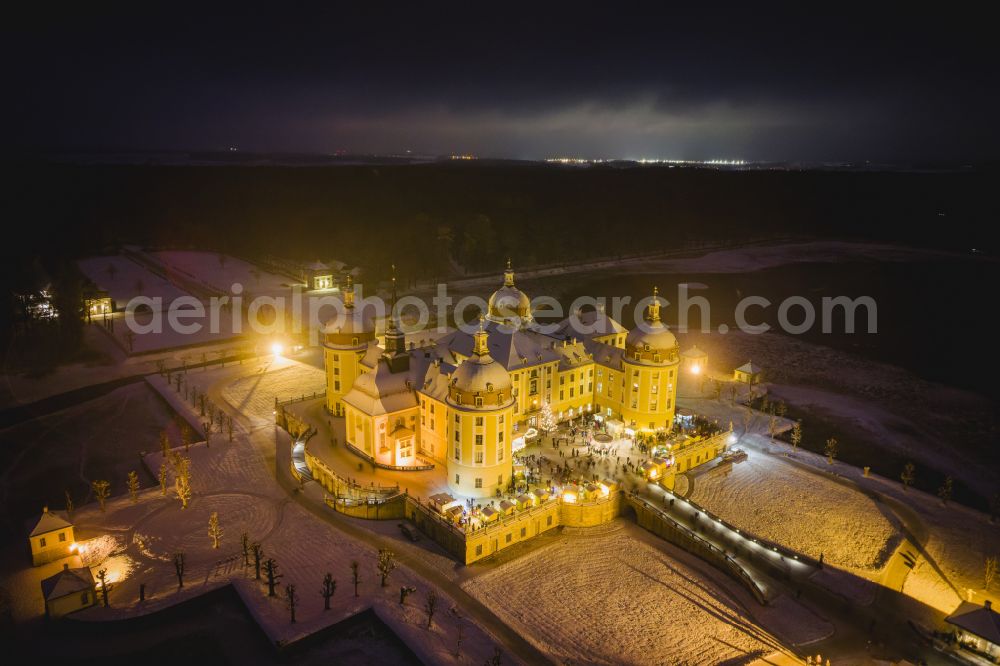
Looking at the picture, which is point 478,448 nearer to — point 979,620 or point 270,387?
point 979,620

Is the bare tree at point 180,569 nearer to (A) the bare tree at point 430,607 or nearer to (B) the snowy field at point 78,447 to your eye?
(A) the bare tree at point 430,607

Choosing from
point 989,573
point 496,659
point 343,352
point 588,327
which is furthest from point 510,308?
point 989,573

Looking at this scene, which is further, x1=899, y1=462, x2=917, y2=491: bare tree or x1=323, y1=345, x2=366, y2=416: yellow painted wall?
x1=323, y1=345, x2=366, y2=416: yellow painted wall

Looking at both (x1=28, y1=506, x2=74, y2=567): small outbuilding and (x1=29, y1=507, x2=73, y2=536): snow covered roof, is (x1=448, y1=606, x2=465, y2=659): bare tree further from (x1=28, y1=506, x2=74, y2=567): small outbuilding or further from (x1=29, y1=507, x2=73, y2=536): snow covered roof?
(x1=29, y1=507, x2=73, y2=536): snow covered roof

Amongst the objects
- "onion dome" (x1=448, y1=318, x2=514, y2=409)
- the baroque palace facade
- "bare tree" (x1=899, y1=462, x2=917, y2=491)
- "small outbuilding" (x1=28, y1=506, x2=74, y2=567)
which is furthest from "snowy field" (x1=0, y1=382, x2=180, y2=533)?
"bare tree" (x1=899, y1=462, x2=917, y2=491)

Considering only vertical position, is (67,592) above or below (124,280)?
below

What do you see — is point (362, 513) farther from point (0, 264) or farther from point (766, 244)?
point (766, 244)
